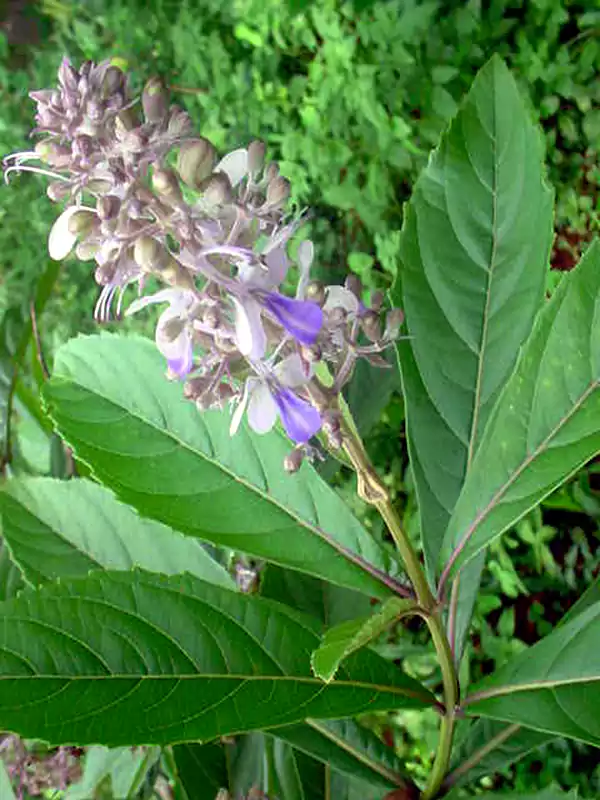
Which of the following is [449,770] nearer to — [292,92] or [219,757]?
[219,757]

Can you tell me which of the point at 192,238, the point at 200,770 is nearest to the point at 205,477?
the point at 192,238

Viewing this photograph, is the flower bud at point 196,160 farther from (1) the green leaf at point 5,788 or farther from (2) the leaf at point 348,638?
(1) the green leaf at point 5,788

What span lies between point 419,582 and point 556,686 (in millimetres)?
134

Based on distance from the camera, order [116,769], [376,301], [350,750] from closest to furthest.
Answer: [376,301] < [350,750] < [116,769]

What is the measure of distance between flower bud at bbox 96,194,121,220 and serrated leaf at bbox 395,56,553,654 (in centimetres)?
32

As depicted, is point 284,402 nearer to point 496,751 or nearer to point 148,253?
point 148,253

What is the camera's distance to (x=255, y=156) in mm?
548

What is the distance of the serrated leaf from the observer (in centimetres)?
76

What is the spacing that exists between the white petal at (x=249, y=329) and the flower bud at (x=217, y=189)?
0.19 feet

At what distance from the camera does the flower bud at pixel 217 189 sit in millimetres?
531

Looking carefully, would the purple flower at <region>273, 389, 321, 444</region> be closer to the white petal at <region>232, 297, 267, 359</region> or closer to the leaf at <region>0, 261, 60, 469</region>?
the white petal at <region>232, 297, 267, 359</region>

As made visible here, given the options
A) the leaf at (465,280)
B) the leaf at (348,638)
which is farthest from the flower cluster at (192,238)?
the leaf at (465,280)

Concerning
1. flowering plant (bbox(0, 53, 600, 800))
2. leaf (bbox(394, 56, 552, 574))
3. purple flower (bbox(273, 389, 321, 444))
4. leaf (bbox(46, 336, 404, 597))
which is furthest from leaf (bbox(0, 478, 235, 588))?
purple flower (bbox(273, 389, 321, 444))

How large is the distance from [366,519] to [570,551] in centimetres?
33
